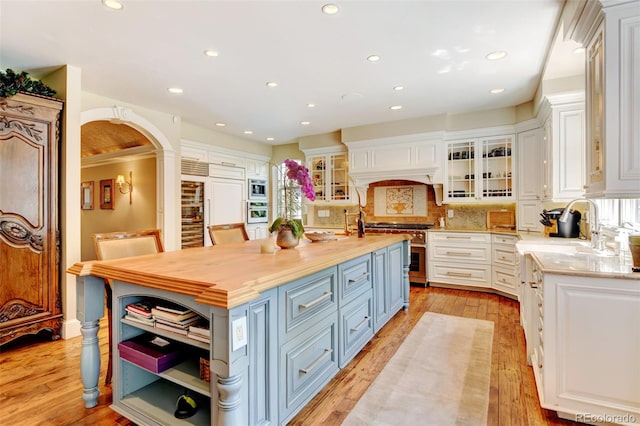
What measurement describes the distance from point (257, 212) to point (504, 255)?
4.51 meters

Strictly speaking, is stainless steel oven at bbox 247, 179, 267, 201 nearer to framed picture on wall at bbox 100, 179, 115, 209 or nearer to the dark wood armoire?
framed picture on wall at bbox 100, 179, 115, 209

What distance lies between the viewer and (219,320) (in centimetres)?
125

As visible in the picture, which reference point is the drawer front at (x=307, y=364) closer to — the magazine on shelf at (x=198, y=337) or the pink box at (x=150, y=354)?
the magazine on shelf at (x=198, y=337)

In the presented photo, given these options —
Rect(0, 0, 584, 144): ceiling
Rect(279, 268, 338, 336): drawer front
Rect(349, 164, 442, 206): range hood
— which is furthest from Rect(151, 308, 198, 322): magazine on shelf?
Rect(349, 164, 442, 206): range hood

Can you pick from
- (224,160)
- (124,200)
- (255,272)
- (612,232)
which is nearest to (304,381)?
(255,272)

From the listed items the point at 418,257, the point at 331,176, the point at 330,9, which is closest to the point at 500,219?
the point at 418,257

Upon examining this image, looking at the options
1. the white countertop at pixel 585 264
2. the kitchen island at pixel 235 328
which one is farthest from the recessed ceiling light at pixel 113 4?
the white countertop at pixel 585 264

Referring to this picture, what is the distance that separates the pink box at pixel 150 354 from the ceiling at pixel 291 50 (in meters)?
2.19

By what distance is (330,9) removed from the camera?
224 centimetres

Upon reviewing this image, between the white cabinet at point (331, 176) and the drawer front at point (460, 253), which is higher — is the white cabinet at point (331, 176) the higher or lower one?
the higher one

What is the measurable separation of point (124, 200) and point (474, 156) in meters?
5.90

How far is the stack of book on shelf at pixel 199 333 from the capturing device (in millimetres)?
1434

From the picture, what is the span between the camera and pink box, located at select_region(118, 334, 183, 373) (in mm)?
1619

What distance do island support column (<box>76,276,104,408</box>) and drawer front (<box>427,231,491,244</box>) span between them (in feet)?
14.0
